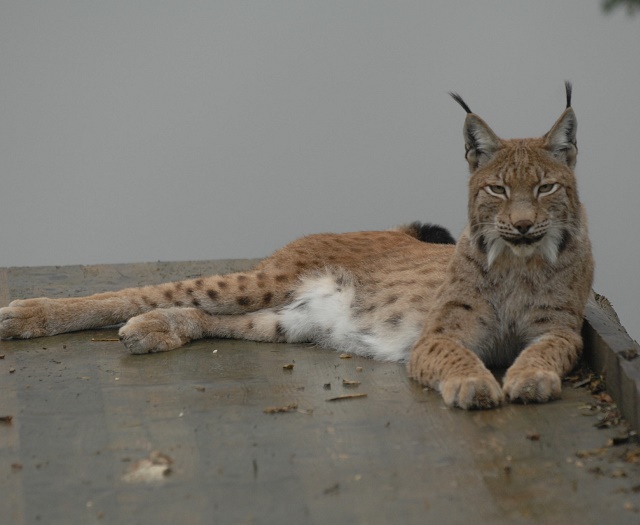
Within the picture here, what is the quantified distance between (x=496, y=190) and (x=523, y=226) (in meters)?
0.24

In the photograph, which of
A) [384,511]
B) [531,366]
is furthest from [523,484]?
[531,366]

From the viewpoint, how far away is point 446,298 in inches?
190

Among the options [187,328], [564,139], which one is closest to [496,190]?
[564,139]

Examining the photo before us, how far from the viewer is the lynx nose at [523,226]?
14.5ft

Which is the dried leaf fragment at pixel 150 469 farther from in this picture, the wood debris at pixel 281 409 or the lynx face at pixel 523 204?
the lynx face at pixel 523 204

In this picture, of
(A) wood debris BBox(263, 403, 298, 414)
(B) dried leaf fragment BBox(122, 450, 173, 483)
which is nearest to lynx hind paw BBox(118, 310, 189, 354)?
(A) wood debris BBox(263, 403, 298, 414)

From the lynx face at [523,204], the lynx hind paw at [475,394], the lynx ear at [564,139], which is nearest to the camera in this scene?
the lynx hind paw at [475,394]

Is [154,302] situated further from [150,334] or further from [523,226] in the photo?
[523,226]

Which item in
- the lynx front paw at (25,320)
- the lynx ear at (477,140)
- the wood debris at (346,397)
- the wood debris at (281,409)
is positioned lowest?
the lynx front paw at (25,320)

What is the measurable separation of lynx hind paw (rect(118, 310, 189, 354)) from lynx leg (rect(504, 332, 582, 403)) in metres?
1.73

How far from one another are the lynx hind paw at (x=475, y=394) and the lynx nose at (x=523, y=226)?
0.65 m

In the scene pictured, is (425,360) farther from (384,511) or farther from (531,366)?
(384,511)

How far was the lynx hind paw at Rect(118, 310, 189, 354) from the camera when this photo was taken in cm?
518

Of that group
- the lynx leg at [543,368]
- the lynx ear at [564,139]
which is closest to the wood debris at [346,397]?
the lynx leg at [543,368]
